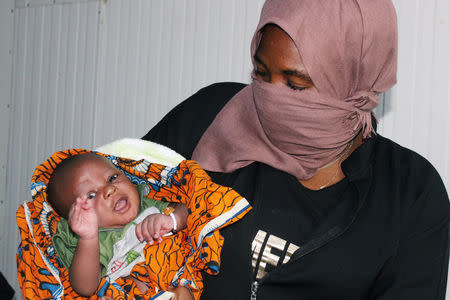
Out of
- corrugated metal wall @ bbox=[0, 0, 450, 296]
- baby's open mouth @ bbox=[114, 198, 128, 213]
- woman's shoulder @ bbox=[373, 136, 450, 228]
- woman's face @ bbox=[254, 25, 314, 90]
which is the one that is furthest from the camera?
corrugated metal wall @ bbox=[0, 0, 450, 296]

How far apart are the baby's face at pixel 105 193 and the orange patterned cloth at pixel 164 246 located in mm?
130

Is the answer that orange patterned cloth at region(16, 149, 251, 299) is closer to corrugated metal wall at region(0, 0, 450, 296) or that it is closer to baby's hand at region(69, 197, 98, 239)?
baby's hand at region(69, 197, 98, 239)

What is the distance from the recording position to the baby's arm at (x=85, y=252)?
142 centimetres

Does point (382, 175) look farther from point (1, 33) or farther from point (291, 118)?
point (1, 33)

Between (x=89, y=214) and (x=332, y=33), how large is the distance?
856mm

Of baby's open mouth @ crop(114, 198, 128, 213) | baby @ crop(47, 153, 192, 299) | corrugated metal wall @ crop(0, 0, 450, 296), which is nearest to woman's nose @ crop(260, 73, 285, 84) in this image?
baby @ crop(47, 153, 192, 299)

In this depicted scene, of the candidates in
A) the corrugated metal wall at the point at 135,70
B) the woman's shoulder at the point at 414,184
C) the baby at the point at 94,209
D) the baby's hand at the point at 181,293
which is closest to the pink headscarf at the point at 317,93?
the woman's shoulder at the point at 414,184

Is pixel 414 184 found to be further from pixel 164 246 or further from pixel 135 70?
pixel 135 70

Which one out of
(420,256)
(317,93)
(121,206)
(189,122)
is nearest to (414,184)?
(420,256)

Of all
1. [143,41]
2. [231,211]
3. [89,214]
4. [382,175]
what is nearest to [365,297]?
[382,175]

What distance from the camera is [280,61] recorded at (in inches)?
53.2

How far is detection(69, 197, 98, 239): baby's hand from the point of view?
4.66ft

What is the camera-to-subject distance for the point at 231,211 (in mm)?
1410

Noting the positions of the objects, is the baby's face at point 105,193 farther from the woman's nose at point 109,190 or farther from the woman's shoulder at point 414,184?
the woman's shoulder at point 414,184
